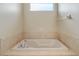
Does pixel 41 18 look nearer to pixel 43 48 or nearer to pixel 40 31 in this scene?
pixel 40 31

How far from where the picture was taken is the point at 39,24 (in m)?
1.33

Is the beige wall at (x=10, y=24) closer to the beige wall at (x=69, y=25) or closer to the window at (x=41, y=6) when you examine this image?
the window at (x=41, y=6)

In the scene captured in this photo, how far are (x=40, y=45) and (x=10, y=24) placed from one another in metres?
0.33

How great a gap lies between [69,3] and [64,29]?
245 millimetres

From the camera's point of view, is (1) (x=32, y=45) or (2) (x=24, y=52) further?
(1) (x=32, y=45)

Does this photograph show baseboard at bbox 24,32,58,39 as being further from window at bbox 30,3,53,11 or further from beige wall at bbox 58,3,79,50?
window at bbox 30,3,53,11

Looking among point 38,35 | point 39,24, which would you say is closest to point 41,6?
point 39,24

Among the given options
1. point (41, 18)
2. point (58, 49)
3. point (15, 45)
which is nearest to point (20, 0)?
point (41, 18)

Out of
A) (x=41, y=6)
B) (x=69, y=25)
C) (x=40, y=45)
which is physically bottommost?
(x=40, y=45)

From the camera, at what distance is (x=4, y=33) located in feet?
3.96

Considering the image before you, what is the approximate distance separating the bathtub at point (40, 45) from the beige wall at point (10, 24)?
8 cm

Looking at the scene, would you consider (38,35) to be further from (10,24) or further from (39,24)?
(10,24)

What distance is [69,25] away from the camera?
1.29m

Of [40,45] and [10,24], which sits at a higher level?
[10,24]
